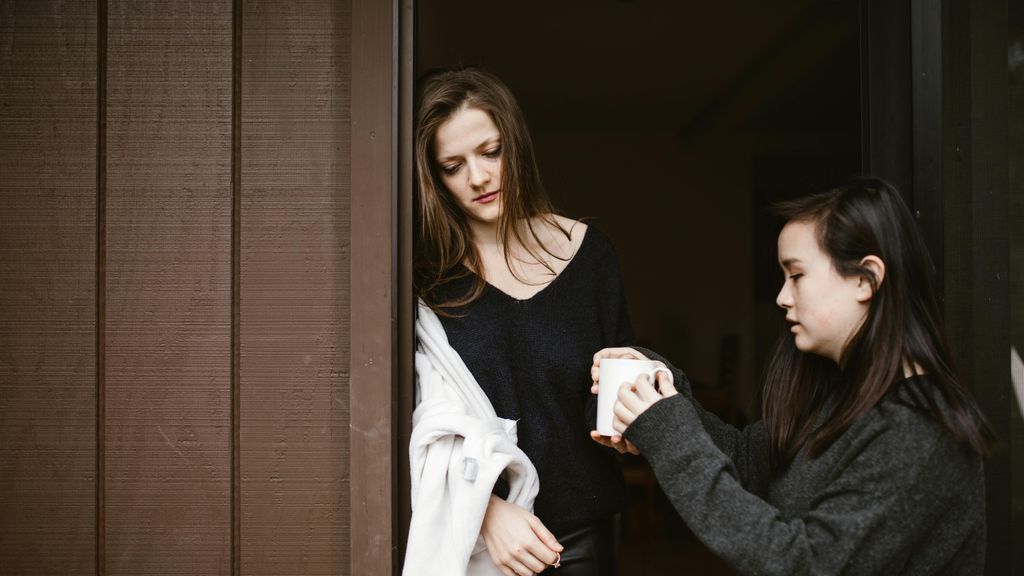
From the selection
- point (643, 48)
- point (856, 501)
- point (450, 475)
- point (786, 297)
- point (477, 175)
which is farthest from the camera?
point (643, 48)

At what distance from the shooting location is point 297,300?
1.17m

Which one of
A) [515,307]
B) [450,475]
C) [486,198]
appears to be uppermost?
[486,198]

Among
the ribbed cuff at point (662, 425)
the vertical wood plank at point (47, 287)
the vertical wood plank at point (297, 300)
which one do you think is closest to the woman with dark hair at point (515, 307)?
the vertical wood plank at point (297, 300)

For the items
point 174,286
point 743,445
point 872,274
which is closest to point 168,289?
point 174,286

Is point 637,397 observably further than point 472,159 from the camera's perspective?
No

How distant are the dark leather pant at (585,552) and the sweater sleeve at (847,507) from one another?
15.6 inches

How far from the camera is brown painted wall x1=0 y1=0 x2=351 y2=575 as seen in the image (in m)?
1.17

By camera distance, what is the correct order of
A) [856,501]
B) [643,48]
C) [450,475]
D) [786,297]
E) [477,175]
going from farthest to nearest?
[643,48], [477,175], [450,475], [786,297], [856,501]

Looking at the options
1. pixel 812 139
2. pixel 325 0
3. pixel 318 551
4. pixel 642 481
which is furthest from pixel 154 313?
pixel 812 139

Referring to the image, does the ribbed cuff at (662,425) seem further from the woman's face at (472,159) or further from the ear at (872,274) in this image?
the woman's face at (472,159)

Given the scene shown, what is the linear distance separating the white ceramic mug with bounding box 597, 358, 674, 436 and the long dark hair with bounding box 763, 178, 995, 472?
0.23 metres

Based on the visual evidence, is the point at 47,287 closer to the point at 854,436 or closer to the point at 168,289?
the point at 168,289

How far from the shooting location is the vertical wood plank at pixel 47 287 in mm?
1175

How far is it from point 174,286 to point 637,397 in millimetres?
771
